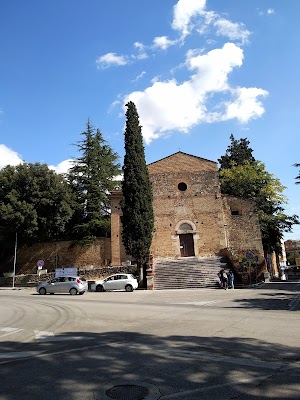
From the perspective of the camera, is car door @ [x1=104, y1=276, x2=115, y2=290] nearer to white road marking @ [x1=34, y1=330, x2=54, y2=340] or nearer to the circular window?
white road marking @ [x1=34, y1=330, x2=54, y2=340]

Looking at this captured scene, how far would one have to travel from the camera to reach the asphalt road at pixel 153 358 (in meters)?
4.53

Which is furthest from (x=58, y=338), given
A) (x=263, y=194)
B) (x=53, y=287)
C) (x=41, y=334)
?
(x=263, y=194)

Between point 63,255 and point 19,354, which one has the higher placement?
point 63,255

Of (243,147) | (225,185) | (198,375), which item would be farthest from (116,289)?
(243,147)

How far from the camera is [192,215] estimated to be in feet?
116

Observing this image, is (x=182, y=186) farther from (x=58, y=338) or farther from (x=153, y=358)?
(x=153, y=358)

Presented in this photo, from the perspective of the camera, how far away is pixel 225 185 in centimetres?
4403

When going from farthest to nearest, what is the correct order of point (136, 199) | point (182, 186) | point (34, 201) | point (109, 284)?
point (182, 186), point (34, 201), point (136, 199), point (109, 284)

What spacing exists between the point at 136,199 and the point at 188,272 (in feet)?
25.2

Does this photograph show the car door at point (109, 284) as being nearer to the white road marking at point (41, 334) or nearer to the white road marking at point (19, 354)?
the white road marking at point (41, 334)

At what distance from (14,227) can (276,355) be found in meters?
32.0

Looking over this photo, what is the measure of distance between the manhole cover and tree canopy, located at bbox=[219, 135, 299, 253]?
1349 inches

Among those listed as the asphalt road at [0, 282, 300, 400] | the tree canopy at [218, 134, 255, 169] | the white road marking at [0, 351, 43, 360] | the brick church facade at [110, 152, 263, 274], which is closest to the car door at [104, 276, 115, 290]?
the brick church facade at [110, 152, 263, 274]

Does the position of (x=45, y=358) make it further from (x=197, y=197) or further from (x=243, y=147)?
(x=243, y=147)
